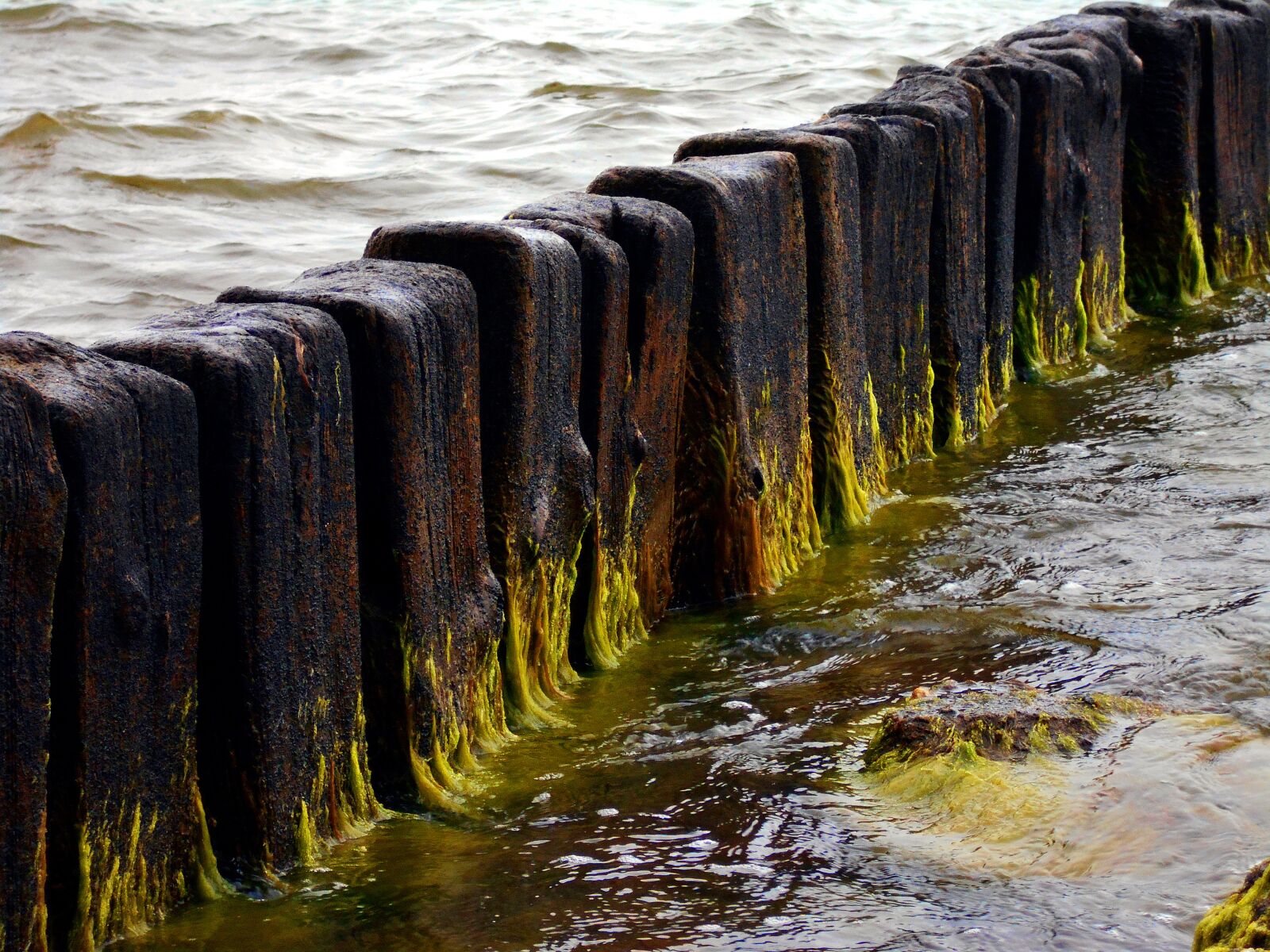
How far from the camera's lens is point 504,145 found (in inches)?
492

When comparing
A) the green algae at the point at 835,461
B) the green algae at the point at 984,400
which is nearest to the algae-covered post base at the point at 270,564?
the green algae at the point at 835,461

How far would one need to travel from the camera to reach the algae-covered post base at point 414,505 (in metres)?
3.27

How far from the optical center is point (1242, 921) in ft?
7.54

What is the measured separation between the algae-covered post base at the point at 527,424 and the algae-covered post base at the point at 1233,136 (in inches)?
217

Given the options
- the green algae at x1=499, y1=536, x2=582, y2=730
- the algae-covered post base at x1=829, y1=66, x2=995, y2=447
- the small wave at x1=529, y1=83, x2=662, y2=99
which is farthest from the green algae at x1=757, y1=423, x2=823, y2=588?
the small wave at x1=529, y1=83, x2=662, y2=99

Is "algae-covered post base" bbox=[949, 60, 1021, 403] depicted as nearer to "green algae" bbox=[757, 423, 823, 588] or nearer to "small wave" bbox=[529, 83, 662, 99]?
"green algae" bbox=[757, 423, 823, 588]

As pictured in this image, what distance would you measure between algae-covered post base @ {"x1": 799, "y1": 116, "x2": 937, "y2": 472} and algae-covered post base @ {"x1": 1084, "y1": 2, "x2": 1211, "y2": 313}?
2.68 metres

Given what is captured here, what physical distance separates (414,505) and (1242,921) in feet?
5.96

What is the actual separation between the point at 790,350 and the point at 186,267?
522 centimetres

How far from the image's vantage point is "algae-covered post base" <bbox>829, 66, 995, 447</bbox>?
5961 millimetres

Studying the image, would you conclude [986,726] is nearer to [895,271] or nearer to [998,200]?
[895,271]

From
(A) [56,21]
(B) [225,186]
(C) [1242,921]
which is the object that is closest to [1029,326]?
(C) [1242,921]

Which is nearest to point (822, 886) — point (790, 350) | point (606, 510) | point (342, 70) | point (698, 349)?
point (606, 510)

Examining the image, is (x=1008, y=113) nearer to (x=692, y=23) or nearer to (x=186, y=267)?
(x=186, y=267)
